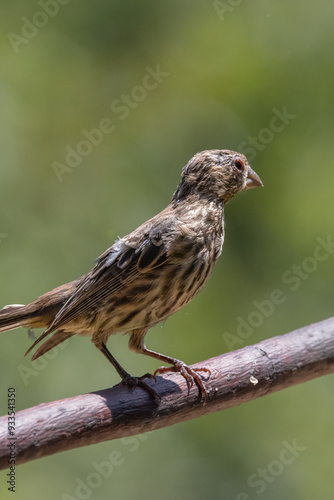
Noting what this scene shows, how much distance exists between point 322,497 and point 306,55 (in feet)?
15.0

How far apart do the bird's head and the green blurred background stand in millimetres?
2485

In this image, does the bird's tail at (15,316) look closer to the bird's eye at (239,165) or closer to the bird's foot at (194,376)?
the bird's foot at (194,376)

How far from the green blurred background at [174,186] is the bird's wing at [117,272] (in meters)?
2.39

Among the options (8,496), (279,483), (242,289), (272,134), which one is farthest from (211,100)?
(8,496)

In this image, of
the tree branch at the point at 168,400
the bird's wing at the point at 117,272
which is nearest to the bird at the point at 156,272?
the bird's wing at the point at 117,272

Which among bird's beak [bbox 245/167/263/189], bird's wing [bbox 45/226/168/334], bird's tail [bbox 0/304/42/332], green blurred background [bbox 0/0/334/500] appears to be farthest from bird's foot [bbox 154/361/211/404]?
green blurred background [bbox 0/0/334/500]

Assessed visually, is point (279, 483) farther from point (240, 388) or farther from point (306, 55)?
point (306, 55)

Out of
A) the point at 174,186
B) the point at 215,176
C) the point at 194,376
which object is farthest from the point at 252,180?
the point at 174,186

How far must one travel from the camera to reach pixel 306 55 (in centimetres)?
759

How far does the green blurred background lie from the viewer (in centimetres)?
628

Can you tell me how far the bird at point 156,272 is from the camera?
381cm

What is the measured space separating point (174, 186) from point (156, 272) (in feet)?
10.4

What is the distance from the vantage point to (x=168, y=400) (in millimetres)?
3520

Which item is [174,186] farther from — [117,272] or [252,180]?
[117,272]
